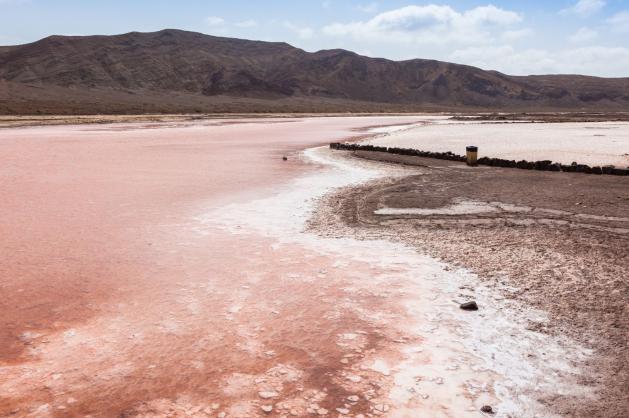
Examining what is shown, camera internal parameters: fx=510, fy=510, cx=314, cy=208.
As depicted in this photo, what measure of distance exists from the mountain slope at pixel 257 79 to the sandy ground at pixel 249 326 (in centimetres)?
7715

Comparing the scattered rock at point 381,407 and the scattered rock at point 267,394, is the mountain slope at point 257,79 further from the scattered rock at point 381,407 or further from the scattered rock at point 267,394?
the scattered rock at point 381,407

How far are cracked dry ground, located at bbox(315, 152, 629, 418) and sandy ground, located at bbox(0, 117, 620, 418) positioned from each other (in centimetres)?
20

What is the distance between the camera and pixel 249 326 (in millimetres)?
5004

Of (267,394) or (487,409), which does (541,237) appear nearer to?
(487,409)

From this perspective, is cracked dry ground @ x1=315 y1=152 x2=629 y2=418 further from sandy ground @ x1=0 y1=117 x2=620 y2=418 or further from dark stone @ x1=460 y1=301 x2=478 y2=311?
dark stone @ x1=460 y1=301 x2=478 y2=311

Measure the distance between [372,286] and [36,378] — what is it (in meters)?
3.55

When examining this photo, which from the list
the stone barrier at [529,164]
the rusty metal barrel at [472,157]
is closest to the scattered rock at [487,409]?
the stone barrier at [529,164]

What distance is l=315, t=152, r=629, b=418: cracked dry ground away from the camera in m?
4.59

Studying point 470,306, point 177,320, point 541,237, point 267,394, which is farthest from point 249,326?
point 541,237

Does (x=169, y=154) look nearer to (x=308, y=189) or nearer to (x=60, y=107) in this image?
(x=308, y=189)

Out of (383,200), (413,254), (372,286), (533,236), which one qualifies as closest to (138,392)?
(372,286)

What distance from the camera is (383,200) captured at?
35.7 ft

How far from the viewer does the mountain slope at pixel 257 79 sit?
10506 cm

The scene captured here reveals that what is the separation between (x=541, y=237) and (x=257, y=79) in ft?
412
